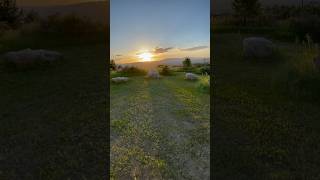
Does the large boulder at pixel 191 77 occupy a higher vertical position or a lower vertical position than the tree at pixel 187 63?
lower

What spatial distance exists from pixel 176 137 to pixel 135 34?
1.28m
